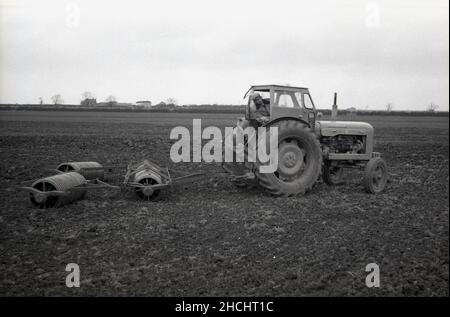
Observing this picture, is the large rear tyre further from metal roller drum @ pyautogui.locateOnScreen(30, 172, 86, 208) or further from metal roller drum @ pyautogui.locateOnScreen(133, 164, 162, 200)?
metal roller drum @ pyautogui.locateOnScreen(30, 172, 86, 208)

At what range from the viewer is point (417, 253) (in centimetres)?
458

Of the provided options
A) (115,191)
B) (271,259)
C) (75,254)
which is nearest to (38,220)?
(75,254)

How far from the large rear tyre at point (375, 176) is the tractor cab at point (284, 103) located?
1336 millimetres

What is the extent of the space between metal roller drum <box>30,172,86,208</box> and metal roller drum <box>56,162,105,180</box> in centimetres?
114

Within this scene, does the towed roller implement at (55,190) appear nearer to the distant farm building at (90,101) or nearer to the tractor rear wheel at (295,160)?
the tractor rear wheel at (295,160)

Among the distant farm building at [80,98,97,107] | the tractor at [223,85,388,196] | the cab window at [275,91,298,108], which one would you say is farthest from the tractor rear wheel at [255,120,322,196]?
the distant farm building at [80,98,97,107]

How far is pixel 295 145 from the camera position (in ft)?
24.7

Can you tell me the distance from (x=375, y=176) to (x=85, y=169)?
5.47 metres

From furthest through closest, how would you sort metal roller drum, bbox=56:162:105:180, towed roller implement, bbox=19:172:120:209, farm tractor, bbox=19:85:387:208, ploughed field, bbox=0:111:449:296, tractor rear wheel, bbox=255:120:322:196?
metal roller drum, bbox=56:162:105:180 → tractor rear wheel, bbox=255:120:322:196 → farm tractor, bbox=19:85:387:208 → towed roller implement, bbox=19:172:120:209 → ploughed field, bbox=0:111:449:296

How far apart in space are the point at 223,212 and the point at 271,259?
193 cm

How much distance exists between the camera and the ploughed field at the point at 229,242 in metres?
3.85

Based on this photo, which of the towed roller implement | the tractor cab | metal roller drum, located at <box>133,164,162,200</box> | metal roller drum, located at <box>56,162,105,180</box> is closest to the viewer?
the towed roller implement

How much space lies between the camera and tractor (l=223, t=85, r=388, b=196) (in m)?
7.27

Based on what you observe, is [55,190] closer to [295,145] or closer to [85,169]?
[85,169]
